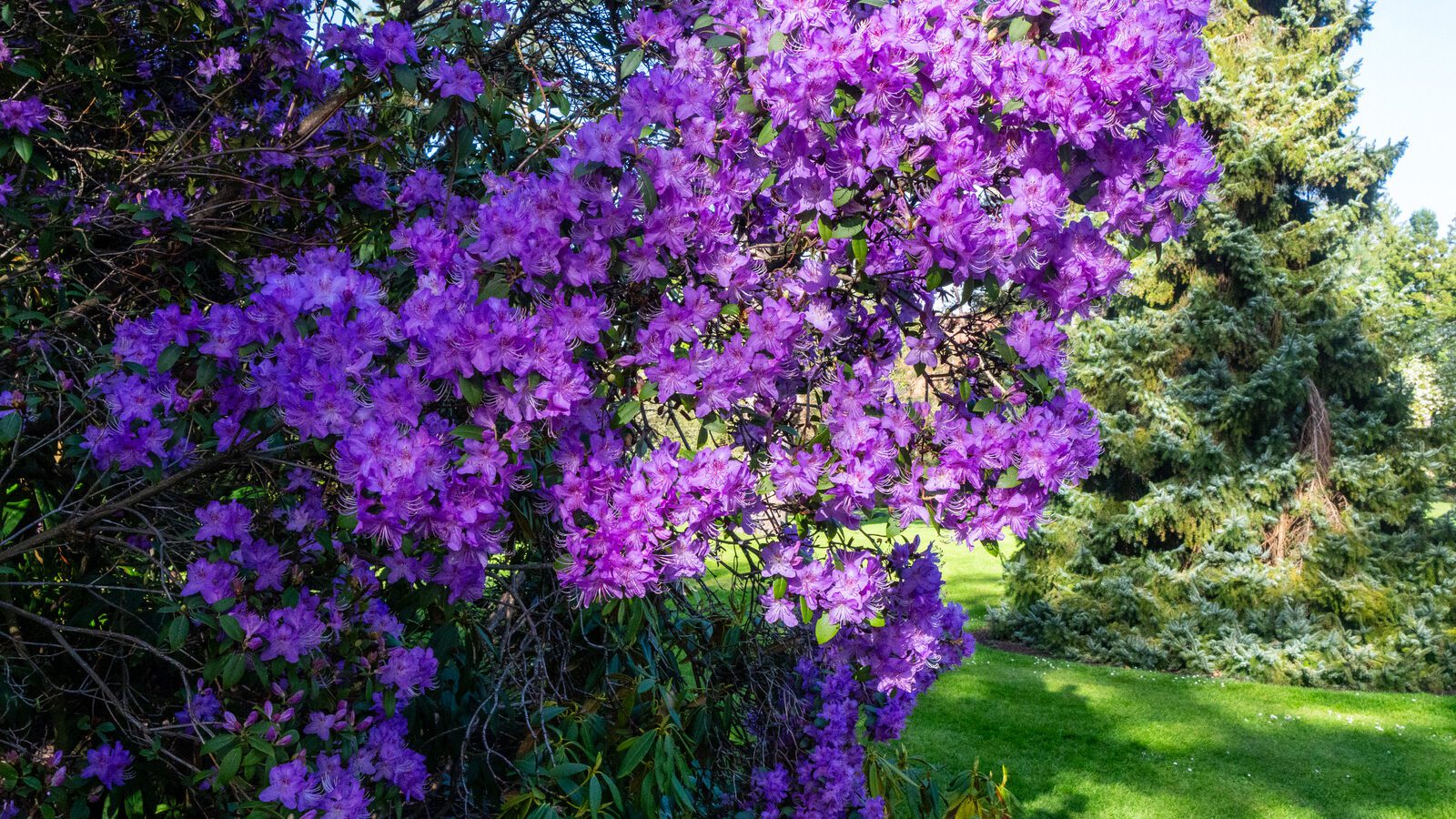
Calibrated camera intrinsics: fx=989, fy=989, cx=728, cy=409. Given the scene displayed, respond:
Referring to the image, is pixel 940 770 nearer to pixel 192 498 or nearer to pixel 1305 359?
pixel 192 498

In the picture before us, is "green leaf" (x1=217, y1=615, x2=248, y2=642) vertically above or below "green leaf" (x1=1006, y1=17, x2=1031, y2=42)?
below

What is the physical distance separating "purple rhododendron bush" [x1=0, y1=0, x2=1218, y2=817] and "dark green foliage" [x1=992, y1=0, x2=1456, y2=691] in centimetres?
615

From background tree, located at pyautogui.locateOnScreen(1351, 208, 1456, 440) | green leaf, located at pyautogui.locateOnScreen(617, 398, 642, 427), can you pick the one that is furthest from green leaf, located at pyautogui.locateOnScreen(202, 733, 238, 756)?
background tree, located at pyautogui.locateOnScreen(1351, 208, 1456, 440)

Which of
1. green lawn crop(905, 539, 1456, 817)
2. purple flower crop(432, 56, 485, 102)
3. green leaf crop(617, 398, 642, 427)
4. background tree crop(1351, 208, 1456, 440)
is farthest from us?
background tree crop(1351, 208, 1456, 440)

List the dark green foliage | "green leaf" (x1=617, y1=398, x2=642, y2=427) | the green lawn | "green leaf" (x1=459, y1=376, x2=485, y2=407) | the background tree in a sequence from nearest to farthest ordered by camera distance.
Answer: "green leaf" (x1=459, y1=376, x2=485, y2=407), "green leaf" (x1=617, y1=398, x2=642, y2=427), the green lawn, the dark green foliage, the background tree

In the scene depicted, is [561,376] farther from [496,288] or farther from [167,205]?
[167,205]

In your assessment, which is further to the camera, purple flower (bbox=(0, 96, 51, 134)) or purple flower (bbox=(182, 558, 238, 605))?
purple flower (bbox=(0, 96, 51, 134))

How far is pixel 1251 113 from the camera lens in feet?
26.7

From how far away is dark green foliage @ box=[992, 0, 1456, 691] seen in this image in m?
7.38

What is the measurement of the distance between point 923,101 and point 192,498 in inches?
65.6

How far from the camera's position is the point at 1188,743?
226 inches

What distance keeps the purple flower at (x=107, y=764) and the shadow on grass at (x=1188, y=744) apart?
3951mm

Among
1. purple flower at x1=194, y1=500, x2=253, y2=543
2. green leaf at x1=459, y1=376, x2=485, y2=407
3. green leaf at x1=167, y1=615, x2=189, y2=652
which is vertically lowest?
green leaf at x1=167, y1=615, x2=189, y2=652

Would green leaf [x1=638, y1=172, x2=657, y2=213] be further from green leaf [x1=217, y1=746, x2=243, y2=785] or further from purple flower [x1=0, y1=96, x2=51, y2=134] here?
purple flower [x1=0, y1=96, x2=51, y2=134]
